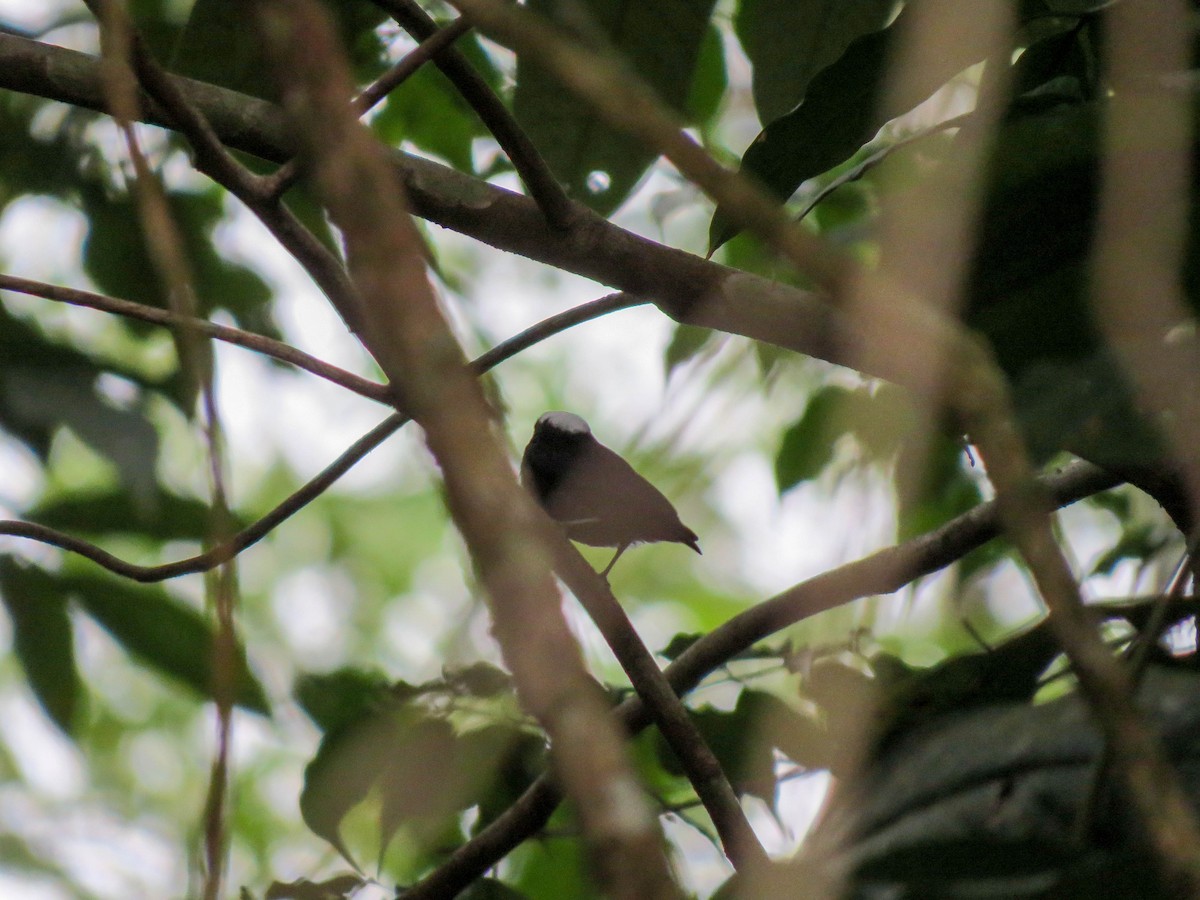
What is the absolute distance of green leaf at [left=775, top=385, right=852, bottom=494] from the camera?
2.10 metres

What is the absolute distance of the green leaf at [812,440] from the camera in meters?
2.10

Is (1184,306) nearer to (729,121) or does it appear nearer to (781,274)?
(781,274)

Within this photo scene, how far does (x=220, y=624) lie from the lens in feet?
1.96

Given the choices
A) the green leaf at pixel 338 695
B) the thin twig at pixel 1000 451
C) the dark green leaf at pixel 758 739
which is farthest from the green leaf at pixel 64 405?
the thin twig at pixel 1000 451

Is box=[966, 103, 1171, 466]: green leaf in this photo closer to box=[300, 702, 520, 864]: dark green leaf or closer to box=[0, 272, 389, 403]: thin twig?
box=[0, 272, 389, 403]: thin twig

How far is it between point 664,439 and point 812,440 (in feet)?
1.21

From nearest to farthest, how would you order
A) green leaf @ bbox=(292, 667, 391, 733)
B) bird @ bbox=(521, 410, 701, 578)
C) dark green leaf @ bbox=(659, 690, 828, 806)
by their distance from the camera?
dark green leaf @ bbox=(659, 690, 828, 806) < green leaf @ bbox=(292, 667, 391, 733) < bird @ bbox=(521, 410, 701, 578)

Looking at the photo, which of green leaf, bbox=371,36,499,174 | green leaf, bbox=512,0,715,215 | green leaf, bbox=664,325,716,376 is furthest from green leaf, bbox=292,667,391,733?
green leaf, bbox=371,36,499,174

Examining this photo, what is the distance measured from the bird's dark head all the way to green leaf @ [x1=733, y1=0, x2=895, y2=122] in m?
1.48

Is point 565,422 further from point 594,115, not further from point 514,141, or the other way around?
point 514,141

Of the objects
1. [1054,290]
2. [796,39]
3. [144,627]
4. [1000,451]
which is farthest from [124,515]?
[1000,451]

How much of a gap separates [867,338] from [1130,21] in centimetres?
33

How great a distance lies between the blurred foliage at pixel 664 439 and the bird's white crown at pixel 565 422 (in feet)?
1.04

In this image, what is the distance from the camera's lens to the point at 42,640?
2.01 m
